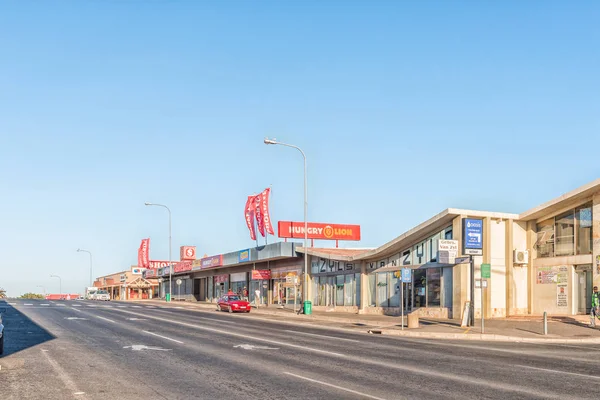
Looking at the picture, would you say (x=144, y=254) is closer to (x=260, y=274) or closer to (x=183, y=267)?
(x=183, y=267)

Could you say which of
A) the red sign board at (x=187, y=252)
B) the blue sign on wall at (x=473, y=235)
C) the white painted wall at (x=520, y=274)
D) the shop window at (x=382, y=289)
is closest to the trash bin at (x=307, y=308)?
the shop window at (x=382, y=289)

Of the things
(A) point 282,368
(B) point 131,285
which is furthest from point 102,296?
(A) point 282,368

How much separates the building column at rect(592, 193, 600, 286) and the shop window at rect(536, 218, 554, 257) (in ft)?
11.2

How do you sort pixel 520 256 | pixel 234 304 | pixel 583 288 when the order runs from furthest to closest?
pixel 234 304 < pixel 520 256 < pixel 583 288

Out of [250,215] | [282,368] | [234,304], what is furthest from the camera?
[250,215]

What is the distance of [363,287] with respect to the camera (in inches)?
1735

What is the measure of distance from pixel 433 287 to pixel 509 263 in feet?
14.8

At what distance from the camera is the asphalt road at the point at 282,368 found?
1201cm

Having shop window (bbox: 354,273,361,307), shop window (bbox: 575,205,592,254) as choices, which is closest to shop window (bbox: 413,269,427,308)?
shop window (bbox: 354,273,361,307)

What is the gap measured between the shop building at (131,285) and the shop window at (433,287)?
237 ft

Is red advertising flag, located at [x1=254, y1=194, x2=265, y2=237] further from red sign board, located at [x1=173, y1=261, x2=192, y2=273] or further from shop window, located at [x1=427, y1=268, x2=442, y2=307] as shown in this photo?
red sign board, located at [x1=173, y1=261, x2=192, y2=273]

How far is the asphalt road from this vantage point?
39.4 feet

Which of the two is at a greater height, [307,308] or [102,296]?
[307,308]

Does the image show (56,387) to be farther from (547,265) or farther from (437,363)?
(547,265)
